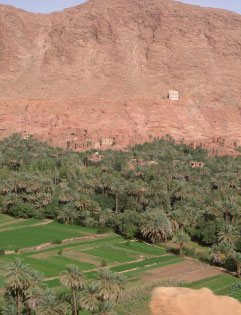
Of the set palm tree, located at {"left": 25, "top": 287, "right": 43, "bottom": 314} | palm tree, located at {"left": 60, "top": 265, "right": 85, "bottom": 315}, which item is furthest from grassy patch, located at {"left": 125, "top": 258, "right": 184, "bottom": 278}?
palm tree, located at {"left": 25, "top": 287, "right": 43, "bottom": 314}

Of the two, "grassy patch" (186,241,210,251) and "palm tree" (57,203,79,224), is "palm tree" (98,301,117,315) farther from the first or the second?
"palm tree" (57,203,79,224)

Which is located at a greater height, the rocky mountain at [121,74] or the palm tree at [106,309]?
the rocky mountain at [121,74]

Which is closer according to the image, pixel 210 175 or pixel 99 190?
pixel 99 190

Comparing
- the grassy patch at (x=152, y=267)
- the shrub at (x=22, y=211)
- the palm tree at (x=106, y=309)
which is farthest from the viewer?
the shrub at (x=22, y=211)

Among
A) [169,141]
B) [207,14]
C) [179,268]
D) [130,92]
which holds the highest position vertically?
[207,14]

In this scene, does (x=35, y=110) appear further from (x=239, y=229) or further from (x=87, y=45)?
(x=239, y=229)

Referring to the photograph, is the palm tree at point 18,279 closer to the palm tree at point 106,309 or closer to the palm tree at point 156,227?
the palm tree at point 106,309

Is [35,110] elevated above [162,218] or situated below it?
above

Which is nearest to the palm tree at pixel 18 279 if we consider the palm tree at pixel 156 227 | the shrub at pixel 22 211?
the palm tree at pixel 156 227

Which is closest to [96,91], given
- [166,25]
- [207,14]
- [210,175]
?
[166,25]
